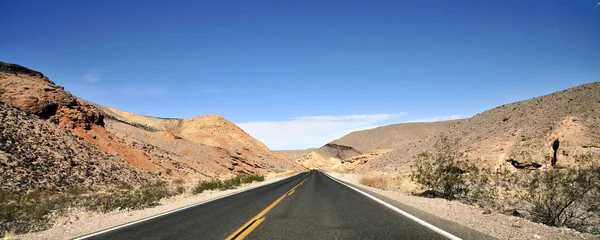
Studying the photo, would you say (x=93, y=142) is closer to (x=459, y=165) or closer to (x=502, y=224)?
(x=459, y=165)

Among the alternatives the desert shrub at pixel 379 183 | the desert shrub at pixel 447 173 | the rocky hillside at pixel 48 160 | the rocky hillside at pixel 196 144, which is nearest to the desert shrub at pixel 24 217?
the rocky hillside at pixel 48 160

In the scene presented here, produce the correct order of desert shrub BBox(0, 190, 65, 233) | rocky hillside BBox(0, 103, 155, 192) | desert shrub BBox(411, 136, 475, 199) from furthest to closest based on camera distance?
rocky hillside BBox(0, 103, 155, 192), desert shrub BBox(411, 136, 475, 199), desert shrub BBox(0, 190, 65, 233)

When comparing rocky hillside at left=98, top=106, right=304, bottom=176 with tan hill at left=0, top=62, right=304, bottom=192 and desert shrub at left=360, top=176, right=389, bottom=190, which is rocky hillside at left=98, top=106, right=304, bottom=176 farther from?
desert shrub at left=360, top=176, right=389, bottom=190

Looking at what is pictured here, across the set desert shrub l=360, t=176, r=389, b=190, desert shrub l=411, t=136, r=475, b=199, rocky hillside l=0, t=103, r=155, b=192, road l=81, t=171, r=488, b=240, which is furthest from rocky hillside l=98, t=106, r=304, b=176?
road l=81, t=171, r=488, b=240

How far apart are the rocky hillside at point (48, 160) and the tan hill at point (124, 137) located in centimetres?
296

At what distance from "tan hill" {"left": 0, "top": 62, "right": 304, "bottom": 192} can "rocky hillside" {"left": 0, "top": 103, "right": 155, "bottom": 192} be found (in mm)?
2960

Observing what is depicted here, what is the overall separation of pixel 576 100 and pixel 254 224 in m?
36.7

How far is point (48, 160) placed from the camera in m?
23.7

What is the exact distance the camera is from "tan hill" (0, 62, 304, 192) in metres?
32.0

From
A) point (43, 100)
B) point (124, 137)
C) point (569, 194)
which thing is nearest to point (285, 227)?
point (569, 194)

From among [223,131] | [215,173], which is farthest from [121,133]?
[223,131]

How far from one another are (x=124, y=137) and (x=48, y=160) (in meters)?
23.5

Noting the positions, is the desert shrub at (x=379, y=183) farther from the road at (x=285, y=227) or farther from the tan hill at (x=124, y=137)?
the tan hill at (x=124, y=137)

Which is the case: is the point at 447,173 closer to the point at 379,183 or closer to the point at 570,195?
the point at 570,195
